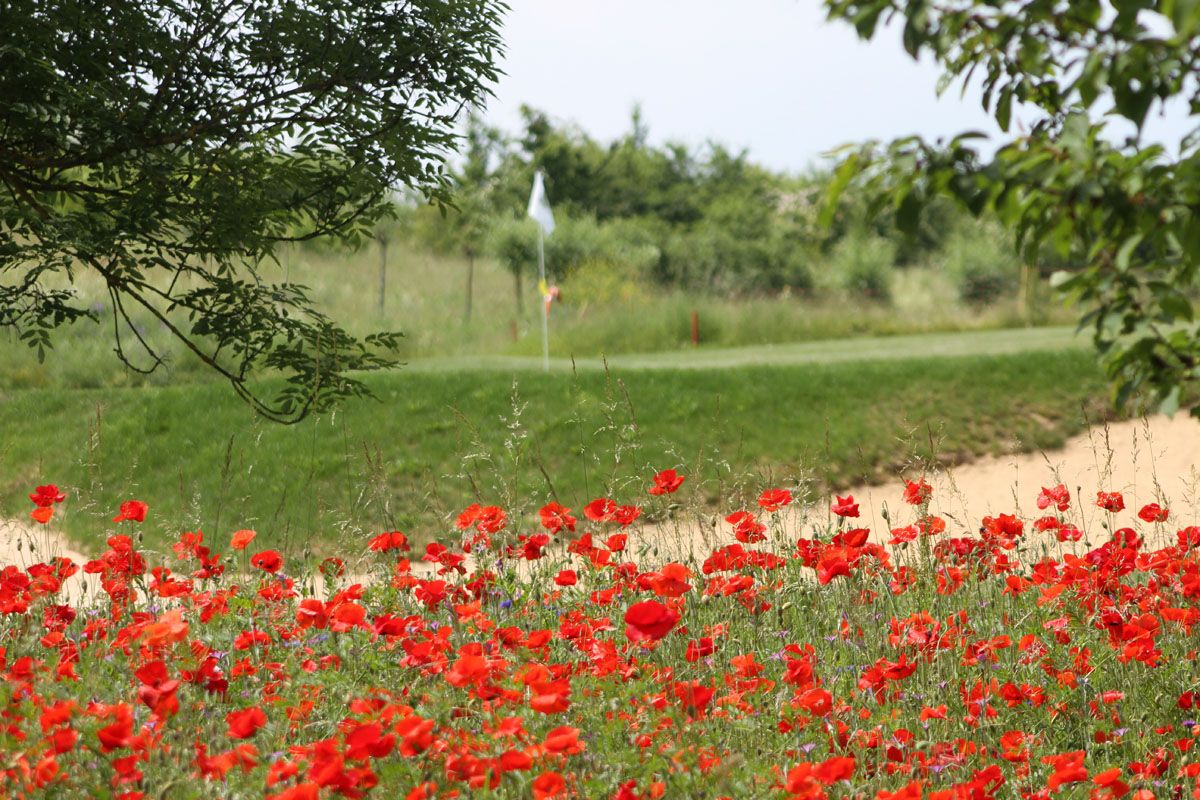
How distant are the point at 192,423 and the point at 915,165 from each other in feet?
35.3

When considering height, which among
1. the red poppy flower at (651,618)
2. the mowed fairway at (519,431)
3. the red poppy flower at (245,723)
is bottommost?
the mowed fairway at (519,431)

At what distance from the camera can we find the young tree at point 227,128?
5914 millimetres

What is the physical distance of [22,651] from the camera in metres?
3.50

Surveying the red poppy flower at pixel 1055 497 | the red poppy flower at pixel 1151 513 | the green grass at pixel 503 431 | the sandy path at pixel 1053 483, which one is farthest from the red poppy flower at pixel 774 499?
the green grass at pixel 503 431

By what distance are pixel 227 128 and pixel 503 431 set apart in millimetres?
6031

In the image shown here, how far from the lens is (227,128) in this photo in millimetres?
6258

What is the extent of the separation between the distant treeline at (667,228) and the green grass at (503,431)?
12.2 meters

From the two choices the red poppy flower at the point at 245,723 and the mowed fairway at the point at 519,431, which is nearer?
the red poppy flower at the point at 245,723

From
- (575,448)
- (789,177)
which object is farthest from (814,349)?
(789,177)

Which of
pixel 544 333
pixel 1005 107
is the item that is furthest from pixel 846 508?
pixel 544 333

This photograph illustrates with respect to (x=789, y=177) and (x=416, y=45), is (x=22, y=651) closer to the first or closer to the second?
(x=416, y=45)

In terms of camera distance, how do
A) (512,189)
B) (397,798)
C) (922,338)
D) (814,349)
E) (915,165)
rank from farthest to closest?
1. (512,189)
2. (922,338)
3. (814,349)
4. (397,798)
5. (915,165)

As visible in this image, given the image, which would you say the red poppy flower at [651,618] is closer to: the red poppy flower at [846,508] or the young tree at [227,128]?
the red poppy flower at [846,508]

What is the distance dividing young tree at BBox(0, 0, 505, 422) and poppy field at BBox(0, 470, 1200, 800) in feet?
5.87
